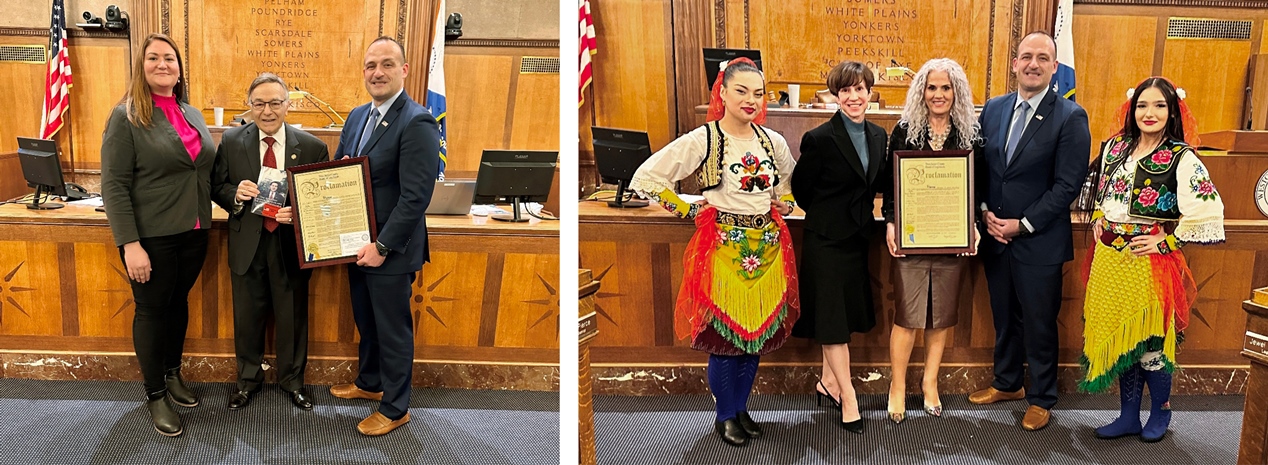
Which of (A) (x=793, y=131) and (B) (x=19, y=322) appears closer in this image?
(B) (x=19, y=322)

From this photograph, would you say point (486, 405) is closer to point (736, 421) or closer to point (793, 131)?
point (736, 421)

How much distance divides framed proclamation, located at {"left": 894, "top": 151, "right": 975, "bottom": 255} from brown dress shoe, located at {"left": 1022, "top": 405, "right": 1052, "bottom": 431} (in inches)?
25.6

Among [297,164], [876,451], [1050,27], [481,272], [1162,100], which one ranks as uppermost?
[1050,27]

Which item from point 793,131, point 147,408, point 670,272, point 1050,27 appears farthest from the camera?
point 1050,27

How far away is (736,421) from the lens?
266cm

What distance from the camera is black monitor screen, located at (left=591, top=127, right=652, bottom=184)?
3057 millimetres

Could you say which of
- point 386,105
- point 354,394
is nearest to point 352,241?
point 386,105

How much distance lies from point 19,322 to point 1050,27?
473 cm

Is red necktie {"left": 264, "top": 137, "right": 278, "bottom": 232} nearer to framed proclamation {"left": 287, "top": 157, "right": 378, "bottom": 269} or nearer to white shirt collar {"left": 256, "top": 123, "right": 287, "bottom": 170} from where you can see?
white shirt collar {"left": 256, "top": 123, "right": 287, "bottom": 170}

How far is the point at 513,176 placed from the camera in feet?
9.99

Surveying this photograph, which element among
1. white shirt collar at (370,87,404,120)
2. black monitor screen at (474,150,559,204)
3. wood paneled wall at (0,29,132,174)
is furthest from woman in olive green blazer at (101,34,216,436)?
wood paneled wall at (0,29,132,174)

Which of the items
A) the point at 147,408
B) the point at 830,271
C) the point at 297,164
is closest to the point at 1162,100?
the point at 830,271

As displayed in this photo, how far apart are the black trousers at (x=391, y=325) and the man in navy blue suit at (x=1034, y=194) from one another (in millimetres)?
2044

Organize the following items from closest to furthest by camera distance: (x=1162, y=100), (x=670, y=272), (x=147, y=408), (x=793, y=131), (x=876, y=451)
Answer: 1. (x=1162, y=100)
2. (x=876, y=451)
3. (x=147, y=408)
4. (x=670, y=272)
5. (x=793, y=131)
